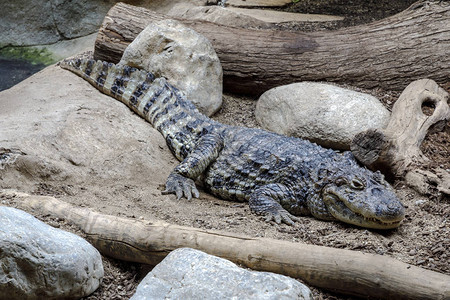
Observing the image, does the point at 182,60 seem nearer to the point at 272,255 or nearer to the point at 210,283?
the point at 272,255

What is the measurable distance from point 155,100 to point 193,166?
1.32 m

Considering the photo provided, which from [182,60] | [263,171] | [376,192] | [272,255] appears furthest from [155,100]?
[272,255]

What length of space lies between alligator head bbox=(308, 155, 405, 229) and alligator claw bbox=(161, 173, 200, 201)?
1.08 m

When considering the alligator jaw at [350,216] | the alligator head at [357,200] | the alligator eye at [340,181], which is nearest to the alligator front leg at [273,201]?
the alligator head at [357,200]

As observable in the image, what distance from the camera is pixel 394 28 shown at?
6750 mm

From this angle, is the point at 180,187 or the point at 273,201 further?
the point at 180,187

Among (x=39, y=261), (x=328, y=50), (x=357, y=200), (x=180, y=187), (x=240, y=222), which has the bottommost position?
(x=180, y=187)

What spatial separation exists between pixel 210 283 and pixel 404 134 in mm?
3159

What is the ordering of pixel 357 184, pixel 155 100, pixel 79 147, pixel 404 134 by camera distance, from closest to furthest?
pixel 357 184, pixel 79 147, pixel 404 134, pixel 155 100

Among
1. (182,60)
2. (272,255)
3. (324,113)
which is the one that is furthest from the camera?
(182,60)

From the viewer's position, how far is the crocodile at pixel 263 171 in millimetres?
4228

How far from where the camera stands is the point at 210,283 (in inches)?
112

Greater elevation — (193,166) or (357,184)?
(357,184)

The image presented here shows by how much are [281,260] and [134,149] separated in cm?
251
